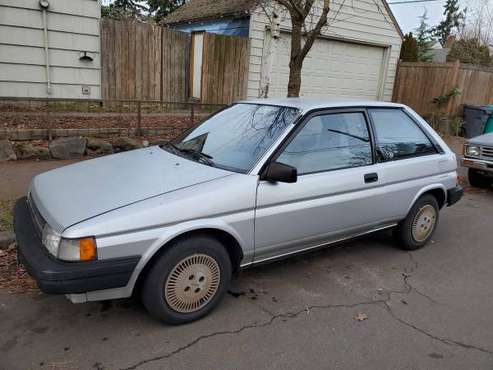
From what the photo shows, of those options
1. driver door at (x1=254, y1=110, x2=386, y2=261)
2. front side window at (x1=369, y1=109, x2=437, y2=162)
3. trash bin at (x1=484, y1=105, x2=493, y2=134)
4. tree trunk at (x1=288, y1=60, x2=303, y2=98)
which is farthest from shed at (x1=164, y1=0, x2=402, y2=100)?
driver door at (x1=254, y1=110, x2=386, y2=261)

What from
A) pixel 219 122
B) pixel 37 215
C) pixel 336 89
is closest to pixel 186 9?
pixel 336 89

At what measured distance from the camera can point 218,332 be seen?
3057mm

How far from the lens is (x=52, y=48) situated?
9.00 meters

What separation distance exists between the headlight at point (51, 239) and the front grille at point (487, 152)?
6.95 m

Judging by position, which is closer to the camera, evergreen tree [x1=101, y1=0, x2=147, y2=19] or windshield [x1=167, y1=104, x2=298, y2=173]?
windshield [x1=167, y1=104, x2=298, y2=173]

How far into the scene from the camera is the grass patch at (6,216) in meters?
4.36

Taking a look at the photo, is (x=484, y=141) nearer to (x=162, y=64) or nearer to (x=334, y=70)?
(x=334, y=70)

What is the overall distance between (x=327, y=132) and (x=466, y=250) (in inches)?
91.8

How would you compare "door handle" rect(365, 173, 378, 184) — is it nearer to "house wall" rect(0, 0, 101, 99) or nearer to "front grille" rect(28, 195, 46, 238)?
"front grille" rect(28, 195, 46, 238)

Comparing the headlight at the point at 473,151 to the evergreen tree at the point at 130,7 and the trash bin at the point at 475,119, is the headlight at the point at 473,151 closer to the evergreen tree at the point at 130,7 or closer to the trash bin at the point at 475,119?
the trash bin at the point at 475,119

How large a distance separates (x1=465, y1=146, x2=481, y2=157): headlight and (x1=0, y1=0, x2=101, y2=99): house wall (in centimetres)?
776

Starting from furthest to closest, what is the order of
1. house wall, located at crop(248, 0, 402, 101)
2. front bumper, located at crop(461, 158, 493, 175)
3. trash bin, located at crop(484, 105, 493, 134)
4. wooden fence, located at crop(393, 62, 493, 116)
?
wooden fence, located at crop(393, 62, 493, 116), trash bin, located at crop(484, 105, 493, 134), house wall, located at crop(248, 0, 402, 101), front bumper, located at crop(461, 158, 493, 175)

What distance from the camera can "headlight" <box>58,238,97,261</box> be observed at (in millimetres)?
2602

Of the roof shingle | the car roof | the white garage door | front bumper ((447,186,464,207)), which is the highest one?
the roof shingle
